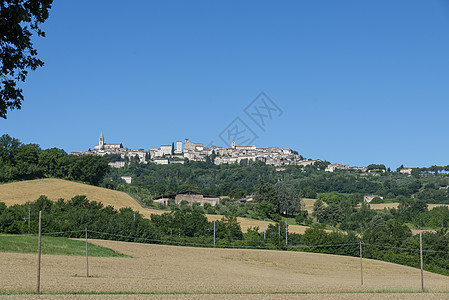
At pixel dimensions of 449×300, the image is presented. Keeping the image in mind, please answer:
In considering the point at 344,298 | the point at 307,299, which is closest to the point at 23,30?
the point at 307,299

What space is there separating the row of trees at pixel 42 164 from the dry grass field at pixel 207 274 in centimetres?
7345

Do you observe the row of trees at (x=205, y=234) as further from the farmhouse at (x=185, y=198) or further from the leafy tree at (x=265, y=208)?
the farmhouse at (x=185, y=198)

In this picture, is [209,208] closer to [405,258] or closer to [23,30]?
[405,258]

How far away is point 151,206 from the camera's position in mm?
115688

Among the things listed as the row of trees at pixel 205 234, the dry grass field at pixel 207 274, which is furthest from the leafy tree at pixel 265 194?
the dry grass field at pixel 207 274

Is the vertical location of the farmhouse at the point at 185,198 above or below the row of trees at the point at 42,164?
below

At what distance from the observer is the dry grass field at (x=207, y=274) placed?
27.2 metres

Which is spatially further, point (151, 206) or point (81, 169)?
point (81, 169)

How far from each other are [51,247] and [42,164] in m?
87.3

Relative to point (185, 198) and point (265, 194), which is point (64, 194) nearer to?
point (185, 198)

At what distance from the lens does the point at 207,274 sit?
40.8 meters

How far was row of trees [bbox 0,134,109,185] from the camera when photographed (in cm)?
12344

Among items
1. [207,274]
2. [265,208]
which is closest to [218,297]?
[207,274]

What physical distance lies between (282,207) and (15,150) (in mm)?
67890
